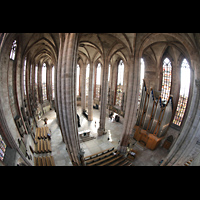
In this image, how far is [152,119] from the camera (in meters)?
14.0

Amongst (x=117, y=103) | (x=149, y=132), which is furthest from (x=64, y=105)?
(x=117, y=103)

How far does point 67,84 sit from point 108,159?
29.7 ft

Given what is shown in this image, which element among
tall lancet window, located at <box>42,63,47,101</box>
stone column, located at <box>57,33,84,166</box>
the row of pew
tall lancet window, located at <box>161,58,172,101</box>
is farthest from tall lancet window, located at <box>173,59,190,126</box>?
tall lancet window, located at <box>42,63,47,101</box>

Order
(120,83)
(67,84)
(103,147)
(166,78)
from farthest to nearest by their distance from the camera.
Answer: (120,83)
(166,78)
(103,147)
(67,84)

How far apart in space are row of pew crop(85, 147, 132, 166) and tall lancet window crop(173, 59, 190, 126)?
327 inches

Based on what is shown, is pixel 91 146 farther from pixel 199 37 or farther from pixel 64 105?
pixel 199 37

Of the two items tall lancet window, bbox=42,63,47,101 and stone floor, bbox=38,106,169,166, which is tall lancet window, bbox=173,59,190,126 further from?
tall lancet window, bbox=42,63,47,101

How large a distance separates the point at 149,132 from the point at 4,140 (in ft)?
46.6

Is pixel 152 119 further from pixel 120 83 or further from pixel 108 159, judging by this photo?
pixel 120 83

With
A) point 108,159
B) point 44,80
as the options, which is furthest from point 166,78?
point 44,80

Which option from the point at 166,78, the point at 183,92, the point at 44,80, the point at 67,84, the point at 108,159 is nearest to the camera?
the point at 67,84

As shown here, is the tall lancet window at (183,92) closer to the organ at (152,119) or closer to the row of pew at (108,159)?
the organ at (152,119)

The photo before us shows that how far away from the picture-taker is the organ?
12969 mm

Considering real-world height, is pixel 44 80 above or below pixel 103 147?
above
